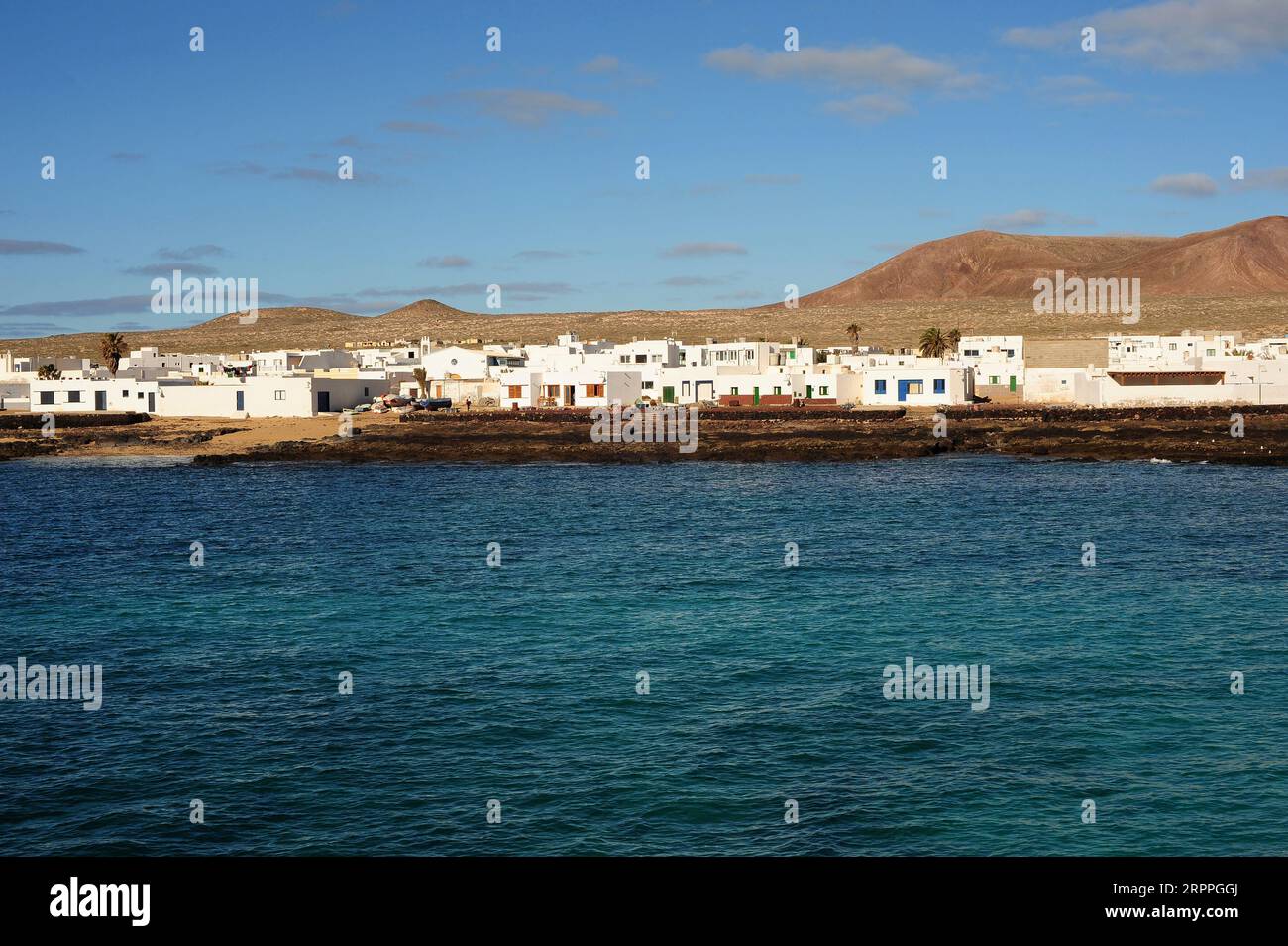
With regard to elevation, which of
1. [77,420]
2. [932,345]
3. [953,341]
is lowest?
[77,420]

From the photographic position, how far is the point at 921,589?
35.9 meters

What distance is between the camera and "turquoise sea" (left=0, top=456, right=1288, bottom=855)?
18.0 metres

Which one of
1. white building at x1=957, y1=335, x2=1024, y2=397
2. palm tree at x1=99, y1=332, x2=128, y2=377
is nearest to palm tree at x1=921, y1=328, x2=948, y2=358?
white building at x1=957, y1=335, x2=1024, y2=397

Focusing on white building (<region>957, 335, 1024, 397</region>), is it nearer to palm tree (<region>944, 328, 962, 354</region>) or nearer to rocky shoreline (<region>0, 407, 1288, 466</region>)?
palm tree (<region>944, 328, 962, 354</region>)

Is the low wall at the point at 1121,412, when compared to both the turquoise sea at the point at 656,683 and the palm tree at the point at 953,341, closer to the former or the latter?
the palm tree at the point at 953,341

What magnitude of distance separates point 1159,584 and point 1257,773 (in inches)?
672

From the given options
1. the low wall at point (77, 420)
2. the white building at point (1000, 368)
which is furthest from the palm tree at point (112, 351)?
the white building at point (1000, 368)

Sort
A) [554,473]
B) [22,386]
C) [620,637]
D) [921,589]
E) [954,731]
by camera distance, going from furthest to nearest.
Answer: [22,386] → [554,473] → [921,589] → [620,637] → [954,731]

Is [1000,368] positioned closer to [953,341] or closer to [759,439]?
[953,341]

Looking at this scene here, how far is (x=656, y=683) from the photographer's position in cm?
2578

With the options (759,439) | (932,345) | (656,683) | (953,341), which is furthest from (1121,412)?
(656,683)
